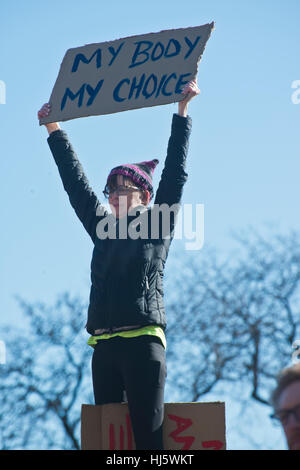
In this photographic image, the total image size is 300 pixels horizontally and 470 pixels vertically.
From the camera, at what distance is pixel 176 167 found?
421cm

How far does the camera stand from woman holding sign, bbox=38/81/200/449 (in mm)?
3820

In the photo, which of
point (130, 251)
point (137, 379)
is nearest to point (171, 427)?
point (137, 379)

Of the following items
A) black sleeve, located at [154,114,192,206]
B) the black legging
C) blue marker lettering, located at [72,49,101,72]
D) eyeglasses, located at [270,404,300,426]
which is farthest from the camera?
blue marker lettering, located at [72,49,101,72]

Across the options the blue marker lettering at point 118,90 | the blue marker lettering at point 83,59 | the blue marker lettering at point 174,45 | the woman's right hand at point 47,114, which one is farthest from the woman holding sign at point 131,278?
the blue marker lettering at point 83,59

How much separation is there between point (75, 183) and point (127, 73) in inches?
26.9

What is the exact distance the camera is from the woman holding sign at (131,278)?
12.5ft

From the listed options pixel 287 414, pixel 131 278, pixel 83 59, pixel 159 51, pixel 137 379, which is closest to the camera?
pixel 287 414

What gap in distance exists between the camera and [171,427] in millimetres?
3852

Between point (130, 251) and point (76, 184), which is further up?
point (76, 184)

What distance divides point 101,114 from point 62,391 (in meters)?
13.0

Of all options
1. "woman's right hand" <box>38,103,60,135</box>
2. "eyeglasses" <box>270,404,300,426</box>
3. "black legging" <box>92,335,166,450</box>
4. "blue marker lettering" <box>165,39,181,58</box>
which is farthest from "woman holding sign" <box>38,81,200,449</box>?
"eyeglasses" <box>270,404,300,426</box>

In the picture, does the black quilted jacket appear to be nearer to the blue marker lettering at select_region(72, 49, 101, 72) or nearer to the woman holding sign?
the woman holding sign

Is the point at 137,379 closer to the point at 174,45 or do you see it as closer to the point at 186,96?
the point at 186,96

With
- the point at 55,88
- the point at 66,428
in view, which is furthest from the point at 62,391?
the point at 55,88
